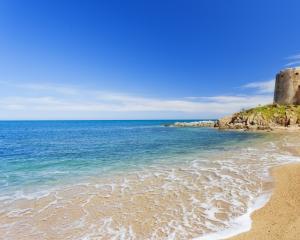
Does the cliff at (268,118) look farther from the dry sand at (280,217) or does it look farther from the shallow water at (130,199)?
the dry sand at (280,217)

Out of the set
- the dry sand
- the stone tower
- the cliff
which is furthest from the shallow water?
the stone tower

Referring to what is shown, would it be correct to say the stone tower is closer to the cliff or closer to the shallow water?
the cliff

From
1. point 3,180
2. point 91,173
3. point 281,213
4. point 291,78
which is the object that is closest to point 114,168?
point 91,173

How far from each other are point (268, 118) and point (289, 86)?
15306 mm

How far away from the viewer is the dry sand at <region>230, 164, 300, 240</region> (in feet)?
19.7

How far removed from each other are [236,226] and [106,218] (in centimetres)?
424

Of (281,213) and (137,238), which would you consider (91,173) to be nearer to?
(137,238)

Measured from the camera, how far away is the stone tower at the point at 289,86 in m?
58.7

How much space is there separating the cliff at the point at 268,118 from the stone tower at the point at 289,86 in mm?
6200

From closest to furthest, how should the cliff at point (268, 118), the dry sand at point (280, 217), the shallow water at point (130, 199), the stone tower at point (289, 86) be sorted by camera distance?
the dry sand at point (280, 217)
the shallow water at point (130, 199)
the cliff at point (268, 118)
the stone tower at point (289, 86)

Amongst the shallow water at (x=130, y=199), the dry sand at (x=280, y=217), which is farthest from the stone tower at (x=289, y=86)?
the dry sand at (x=280, y=217)

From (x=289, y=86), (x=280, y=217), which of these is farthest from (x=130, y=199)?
(x=289, y=86)

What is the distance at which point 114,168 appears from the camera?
1466cm

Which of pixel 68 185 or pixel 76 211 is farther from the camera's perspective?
pixel 68 185
